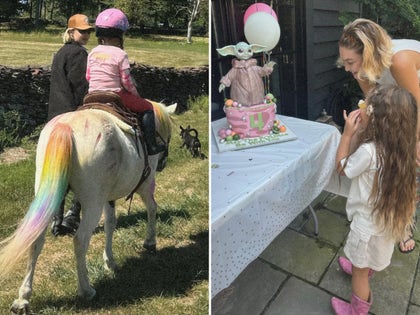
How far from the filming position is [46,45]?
2275 mm

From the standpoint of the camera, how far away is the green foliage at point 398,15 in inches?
113

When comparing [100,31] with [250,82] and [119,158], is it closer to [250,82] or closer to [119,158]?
[119,158]

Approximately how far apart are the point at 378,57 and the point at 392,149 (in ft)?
1.26

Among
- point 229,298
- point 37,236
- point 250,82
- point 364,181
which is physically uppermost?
point 250,82

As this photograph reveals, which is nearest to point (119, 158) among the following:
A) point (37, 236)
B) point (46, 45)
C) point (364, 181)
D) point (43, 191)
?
point (43, 191)

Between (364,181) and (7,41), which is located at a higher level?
(7,41)

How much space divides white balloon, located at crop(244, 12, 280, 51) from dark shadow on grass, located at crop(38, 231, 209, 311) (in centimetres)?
124

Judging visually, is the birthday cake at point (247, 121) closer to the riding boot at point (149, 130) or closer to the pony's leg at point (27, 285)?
the riding boot at point (149, 130)

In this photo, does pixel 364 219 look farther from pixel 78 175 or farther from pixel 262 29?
pixel 262 29

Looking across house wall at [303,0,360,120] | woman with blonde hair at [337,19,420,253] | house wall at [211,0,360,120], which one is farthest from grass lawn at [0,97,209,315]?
house wall at [303,0,360,120]

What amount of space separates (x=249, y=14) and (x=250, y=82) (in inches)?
22.6

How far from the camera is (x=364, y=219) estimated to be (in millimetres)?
1479

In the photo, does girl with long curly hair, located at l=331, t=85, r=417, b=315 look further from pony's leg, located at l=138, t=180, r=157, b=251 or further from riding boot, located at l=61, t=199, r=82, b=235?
riding boot, located at l=61, t=199, r=82, b=235

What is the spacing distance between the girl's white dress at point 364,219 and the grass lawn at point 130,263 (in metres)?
0.70
